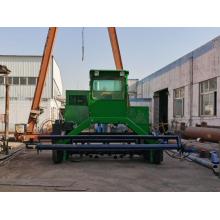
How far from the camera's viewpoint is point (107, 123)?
8891mm

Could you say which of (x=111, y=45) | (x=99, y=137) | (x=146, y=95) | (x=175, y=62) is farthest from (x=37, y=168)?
(x=146, y=95)

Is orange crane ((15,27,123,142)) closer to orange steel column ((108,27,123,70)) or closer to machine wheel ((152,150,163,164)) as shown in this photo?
orange steel column ((108,27,123,70))

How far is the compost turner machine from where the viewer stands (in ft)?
26.0

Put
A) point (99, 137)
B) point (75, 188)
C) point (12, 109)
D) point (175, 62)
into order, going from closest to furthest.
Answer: point (75, 188) < point (99, 137) < point (175, 62) < point (12, 109)

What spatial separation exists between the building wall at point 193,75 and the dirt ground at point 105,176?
7370 millimetres

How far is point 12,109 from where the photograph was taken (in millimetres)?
26359

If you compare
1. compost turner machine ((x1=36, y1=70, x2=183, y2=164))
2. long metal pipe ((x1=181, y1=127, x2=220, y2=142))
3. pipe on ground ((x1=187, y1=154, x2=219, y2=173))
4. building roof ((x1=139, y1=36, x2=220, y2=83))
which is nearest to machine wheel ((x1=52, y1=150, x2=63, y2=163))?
compost turner machine ((x1=36, y1=70, x2=183, y2=164))

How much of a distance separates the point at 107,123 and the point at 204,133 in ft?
12.9

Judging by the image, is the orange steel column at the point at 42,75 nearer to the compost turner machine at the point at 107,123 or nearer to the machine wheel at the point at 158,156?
the compost turner machine at the point at 107,123

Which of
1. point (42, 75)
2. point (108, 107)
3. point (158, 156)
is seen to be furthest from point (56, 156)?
point (42, 75)

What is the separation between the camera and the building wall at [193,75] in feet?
48.1

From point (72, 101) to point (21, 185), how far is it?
6.14 m

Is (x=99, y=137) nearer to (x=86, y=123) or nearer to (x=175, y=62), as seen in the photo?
(x=86, y=123)

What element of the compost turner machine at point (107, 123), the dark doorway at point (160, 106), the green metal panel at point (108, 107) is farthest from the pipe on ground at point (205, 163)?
the dark doorway at point (160, 106)
